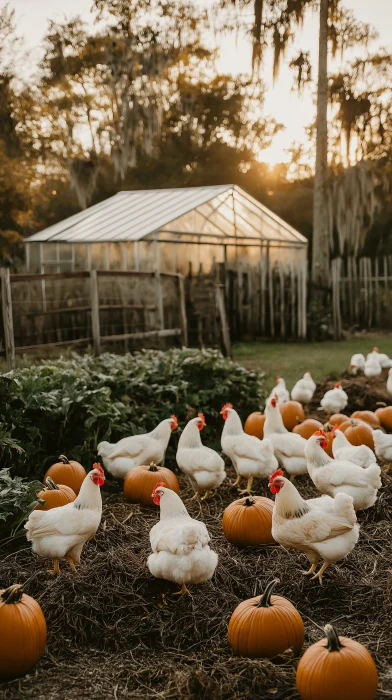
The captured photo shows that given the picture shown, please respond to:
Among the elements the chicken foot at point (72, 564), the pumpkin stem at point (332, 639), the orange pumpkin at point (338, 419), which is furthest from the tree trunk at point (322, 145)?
the pumpkin stem at point (332, 639)

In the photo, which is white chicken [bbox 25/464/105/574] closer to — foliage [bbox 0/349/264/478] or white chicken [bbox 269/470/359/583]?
white chicken [bbox 269/470/359/583]

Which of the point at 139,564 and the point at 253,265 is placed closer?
the point at 139,564

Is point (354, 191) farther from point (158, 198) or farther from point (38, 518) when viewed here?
point (38, 518)

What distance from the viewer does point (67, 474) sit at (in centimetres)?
555

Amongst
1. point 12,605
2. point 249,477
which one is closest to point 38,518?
point 12,605

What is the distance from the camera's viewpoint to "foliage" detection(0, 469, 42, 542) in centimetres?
428

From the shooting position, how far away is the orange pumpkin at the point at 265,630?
321 centimetres

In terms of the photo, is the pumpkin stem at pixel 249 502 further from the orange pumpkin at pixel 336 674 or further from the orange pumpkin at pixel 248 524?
the orange pumpkin at pixel 336 674

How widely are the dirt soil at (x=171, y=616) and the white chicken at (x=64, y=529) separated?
0.39 feet

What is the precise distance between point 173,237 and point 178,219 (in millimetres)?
482

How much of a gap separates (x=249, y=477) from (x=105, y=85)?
2515 centimetres

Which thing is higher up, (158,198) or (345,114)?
(345,114)

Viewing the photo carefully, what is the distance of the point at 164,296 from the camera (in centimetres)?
1602

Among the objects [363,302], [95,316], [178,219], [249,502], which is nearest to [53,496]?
[249,502]
